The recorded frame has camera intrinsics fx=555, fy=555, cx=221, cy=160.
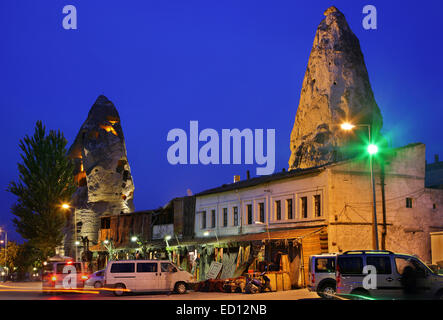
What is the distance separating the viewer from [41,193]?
51688 mm

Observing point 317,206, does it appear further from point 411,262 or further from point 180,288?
point 411,262

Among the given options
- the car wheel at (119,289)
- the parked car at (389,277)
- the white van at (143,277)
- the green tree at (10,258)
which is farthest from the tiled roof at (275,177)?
the green tree at (10,258)

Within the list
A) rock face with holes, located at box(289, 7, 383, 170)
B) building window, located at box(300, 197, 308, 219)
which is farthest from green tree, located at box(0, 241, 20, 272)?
building window, located at box(300, 197, 308, 219)

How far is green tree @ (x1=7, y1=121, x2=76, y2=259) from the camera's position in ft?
170

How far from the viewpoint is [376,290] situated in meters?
21.6

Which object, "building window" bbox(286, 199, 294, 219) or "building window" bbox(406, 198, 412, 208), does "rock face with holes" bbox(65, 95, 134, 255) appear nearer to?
"building window" bbox(286, 199, 294, 219)

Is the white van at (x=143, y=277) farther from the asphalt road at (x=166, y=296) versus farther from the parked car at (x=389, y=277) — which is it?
the parked car at (x=389, y=277)

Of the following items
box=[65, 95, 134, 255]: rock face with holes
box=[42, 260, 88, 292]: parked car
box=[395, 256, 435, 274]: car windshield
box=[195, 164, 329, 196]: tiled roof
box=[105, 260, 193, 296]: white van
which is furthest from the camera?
box=[65, 95, 134, 255]: rock face with holes

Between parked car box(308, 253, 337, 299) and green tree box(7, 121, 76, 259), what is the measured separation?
33.9 metres

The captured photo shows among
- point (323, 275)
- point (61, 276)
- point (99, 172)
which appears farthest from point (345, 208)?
point (99, 172)

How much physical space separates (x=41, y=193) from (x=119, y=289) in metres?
25.4

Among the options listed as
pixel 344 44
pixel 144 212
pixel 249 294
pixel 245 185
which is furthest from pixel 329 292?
pixel 344 44

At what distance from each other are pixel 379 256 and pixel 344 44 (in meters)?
50.9

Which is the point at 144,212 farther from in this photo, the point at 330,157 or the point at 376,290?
the point at 376,290
